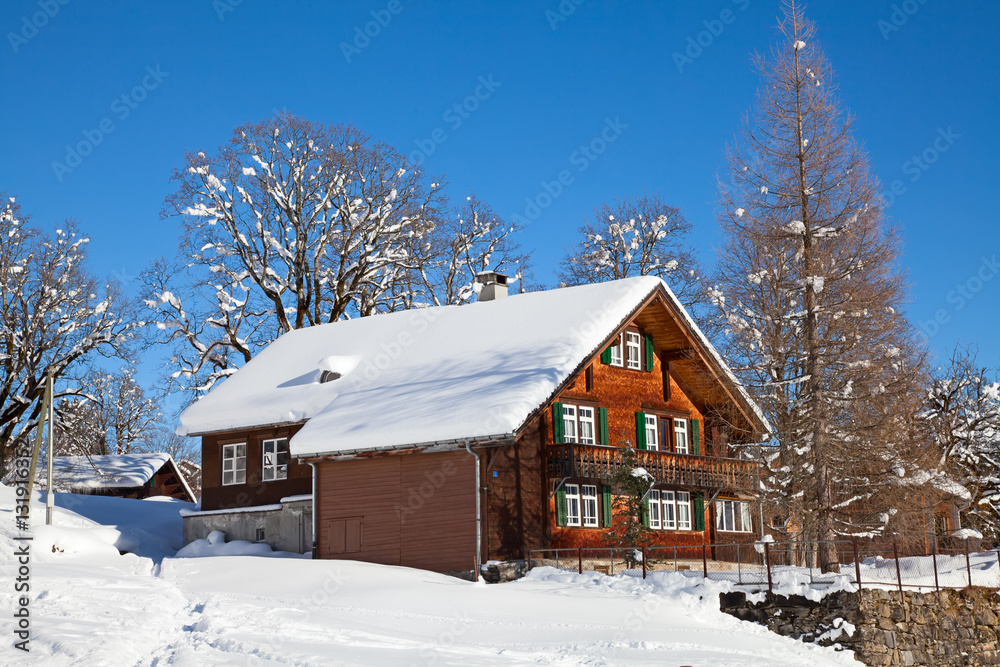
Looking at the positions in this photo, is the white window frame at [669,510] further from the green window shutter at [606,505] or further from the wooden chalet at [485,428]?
the green window shutter at [606,505]

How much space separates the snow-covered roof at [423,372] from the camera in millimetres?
27172

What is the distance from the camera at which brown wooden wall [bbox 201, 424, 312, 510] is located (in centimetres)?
3228

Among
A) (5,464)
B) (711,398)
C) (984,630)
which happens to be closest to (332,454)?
(711,398)

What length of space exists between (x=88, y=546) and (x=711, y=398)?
19.8 meters

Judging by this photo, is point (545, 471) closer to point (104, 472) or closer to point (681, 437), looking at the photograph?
point (681, 437)

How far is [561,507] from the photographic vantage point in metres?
29.0

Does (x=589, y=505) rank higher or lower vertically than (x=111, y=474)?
lower

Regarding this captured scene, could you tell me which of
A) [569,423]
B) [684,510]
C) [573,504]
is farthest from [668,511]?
[569,423]

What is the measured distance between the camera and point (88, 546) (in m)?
30.3

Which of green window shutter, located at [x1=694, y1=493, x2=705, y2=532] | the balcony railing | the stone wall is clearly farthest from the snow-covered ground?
green window shutter, located at [x1=694, y1=493, x2=705, y2=532]

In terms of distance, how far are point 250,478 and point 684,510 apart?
44.6 ft

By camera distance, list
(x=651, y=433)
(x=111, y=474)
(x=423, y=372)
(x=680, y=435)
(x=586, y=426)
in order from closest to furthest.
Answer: (x=586, y=426) → (x=423, y=372) → (x=651, y=433) → (x=680, y=435) → (x=111, y=474)

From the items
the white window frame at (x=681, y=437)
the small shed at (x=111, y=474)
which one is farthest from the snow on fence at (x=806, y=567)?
the small shed at (x=111, y=474)

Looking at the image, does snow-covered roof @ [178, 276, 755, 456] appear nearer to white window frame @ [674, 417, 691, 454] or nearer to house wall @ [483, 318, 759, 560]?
house wall @ [483, 318, 759, 560]
